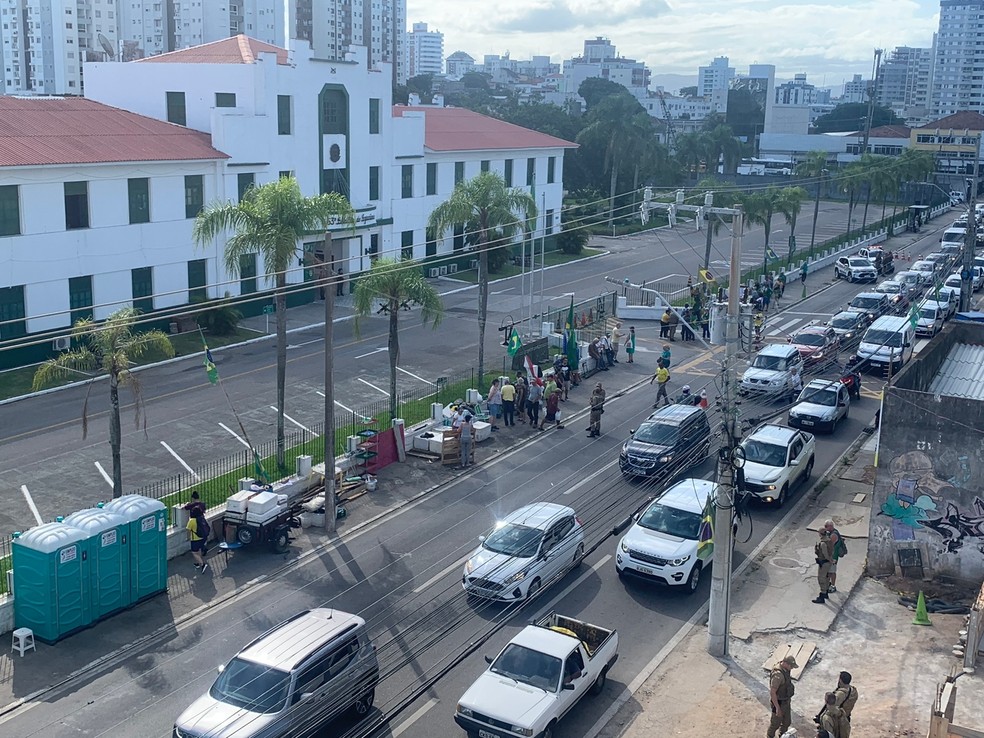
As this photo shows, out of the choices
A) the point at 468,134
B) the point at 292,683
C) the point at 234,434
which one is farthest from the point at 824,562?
the point at 468,134

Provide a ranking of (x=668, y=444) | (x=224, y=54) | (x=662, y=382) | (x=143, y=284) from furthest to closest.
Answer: (x=224, y=54)
(x=143, y=284)
(x=662, y=382)
(x=668, y=444)

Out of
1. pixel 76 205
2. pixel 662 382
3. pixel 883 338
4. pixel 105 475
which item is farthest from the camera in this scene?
pixel 76 205

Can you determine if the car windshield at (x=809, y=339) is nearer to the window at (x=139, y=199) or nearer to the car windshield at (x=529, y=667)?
the window at (x=139, y=199)

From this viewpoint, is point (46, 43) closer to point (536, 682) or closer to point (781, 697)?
point (536, 682)

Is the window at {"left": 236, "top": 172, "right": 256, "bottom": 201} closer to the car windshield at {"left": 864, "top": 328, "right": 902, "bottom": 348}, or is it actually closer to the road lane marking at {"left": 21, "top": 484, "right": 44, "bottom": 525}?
the road lane marking at {"left": 21, "top": 484, "right": 44, "bottom": 525}

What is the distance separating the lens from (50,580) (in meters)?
17.3

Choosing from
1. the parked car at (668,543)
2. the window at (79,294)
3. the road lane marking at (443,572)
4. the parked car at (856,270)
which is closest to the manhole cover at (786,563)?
the parked car at (668,543)

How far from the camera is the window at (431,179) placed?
2323 inches

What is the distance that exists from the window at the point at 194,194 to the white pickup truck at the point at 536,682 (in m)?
31.7

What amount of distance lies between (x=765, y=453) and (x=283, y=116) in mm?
30798

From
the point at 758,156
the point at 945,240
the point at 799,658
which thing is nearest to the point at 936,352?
the point at 799,658

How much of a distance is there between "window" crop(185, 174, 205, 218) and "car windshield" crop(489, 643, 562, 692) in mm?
32243

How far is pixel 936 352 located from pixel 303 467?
52.1 ft

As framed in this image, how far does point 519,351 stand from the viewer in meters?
36.7
